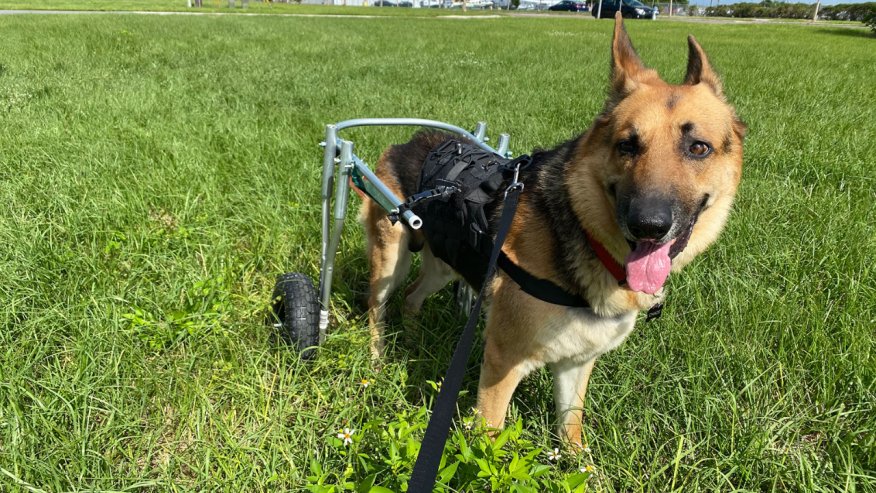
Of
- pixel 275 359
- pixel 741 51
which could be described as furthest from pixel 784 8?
pixel 275 359

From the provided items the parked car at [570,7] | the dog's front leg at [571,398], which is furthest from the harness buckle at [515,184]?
the parked car at [570,7]

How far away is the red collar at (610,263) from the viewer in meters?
1.90

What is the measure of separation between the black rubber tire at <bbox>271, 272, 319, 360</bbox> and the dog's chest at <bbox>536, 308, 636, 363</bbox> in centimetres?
124

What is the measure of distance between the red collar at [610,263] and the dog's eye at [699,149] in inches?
18.4

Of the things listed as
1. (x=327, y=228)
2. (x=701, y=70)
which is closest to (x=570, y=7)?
(x=701, y=70)

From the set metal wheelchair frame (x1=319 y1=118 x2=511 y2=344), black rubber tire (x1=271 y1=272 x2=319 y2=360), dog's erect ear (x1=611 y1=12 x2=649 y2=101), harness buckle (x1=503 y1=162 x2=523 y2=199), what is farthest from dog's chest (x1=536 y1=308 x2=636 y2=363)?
black rubber tire (x1=271 y1=272 x2=319 y2=360)

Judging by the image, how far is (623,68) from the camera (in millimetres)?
2115

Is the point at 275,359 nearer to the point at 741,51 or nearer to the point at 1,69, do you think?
the point at 1,69

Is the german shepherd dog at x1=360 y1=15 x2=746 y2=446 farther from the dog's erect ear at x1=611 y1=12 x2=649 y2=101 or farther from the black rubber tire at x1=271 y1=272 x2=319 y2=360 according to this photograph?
the black rubber tire at x1=271 y1=272 x2=319 y2=360

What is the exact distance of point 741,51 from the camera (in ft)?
45.1

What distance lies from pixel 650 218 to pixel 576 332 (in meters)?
0.56

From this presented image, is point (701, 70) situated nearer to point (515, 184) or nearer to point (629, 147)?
point (629, 147)

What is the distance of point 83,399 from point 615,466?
2.27 m

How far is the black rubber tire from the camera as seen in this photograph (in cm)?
260
